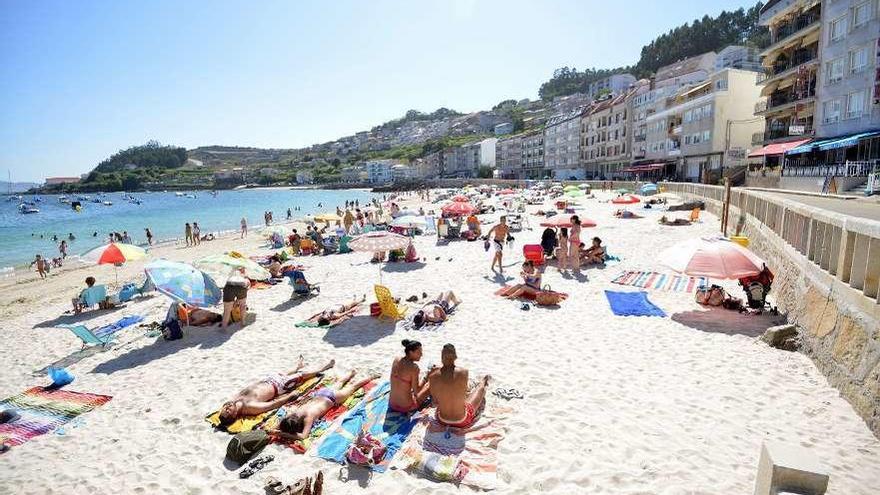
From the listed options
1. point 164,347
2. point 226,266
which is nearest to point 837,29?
point 226,266

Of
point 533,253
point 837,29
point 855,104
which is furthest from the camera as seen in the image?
point 837,29

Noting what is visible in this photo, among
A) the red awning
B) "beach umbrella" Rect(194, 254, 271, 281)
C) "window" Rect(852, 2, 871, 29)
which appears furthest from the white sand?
the red awning

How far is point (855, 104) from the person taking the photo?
24891mm

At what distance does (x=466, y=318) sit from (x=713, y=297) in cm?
505

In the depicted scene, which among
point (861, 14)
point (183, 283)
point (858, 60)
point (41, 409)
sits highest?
point (861, 14)

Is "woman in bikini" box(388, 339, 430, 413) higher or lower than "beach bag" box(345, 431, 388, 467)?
higher

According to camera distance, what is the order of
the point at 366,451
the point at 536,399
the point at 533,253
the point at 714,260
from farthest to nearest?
1. the point at 533,253
2. the point at 714,260
3. the point at 536,399
4. the point at 366,451

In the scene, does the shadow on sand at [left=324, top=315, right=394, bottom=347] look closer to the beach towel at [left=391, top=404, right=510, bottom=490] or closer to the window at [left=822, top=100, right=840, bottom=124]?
the beach towel at [left=391, top=404, right=510, bottom=490]

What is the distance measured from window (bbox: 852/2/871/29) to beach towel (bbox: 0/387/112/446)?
3653 centimetres

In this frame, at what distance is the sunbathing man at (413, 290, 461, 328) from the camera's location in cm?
852

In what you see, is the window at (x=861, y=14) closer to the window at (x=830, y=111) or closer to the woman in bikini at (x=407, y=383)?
the window at (x=830, y=111)

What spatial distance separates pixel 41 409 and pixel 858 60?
37259mm

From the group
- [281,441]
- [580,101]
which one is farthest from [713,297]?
[580,101]

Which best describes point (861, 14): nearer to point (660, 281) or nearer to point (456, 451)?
point (660, 281)
